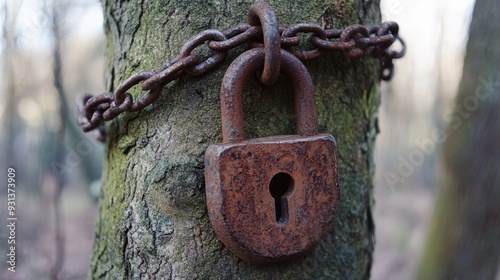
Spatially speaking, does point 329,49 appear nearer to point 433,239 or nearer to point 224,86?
point 224,86

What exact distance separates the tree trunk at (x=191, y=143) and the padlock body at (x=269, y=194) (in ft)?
0.16

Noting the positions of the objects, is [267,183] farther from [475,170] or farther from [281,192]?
[475,170]

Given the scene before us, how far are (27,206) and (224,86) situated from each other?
181 inches

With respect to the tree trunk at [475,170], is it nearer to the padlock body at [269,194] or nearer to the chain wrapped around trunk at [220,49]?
the chain wrapped around trunk at [220,49]

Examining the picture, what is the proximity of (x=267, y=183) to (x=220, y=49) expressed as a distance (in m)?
0.22

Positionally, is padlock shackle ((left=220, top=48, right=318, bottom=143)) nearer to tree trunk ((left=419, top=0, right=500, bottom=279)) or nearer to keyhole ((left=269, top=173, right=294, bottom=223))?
keyhole ((left=269, top=173, right=294, bottom=223))

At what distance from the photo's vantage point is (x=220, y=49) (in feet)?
2.19

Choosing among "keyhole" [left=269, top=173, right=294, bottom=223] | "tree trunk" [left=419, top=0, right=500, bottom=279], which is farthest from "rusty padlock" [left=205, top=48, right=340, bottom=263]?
"tree trunk" [left=419, top=0, right=500, bottom=279]

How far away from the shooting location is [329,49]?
0.73 m

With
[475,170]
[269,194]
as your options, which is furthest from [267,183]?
[475,170]

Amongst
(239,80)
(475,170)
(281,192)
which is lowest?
(475,170)

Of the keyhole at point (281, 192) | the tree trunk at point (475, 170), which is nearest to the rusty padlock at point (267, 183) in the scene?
the keyhole at point (281, 192)

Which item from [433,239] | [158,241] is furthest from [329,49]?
[433,239]

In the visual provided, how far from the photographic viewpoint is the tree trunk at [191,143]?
0.69 m
